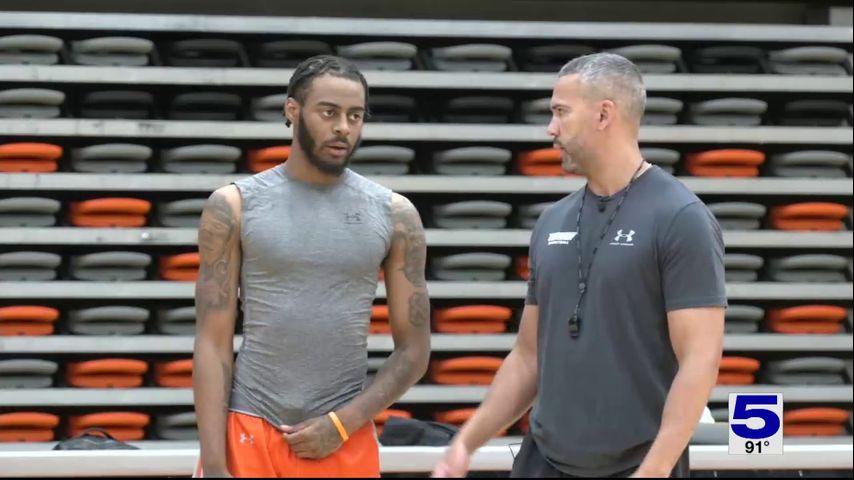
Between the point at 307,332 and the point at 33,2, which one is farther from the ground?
the point at 33,2

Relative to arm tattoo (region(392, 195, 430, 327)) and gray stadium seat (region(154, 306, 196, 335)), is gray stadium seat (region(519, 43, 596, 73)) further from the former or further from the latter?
arm tattoo (region(392, 195, 430, 327))

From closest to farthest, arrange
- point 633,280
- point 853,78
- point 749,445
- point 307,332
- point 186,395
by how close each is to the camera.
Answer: point 633,280 → point 307,332 → point 749,445 → point 186,395 → point 853,78

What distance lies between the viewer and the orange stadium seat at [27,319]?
6391mm

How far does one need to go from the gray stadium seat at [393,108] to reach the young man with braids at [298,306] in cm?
311

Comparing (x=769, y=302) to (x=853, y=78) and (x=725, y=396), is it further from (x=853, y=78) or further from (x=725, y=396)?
(x=853, y=78)

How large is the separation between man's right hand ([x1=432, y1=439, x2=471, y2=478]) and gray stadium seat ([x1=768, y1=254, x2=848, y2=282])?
12.9 feet

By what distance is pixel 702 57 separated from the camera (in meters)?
7.08

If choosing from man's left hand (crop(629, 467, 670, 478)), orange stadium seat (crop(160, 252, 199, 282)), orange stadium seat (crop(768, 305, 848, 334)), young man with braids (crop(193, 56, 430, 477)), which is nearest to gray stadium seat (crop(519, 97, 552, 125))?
orange stadium seat (crop(768, 305, 848, 334))

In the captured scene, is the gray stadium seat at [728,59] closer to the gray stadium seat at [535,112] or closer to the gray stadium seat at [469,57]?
the gray stadium seat at [535,112]

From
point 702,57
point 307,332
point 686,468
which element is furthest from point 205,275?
point 702,57

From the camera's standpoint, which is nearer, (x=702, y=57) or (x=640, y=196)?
(x=640, y=196)

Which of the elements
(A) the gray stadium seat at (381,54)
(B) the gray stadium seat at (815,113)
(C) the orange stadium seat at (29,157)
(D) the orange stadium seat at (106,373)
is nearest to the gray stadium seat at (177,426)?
(D) the orange stadium seat at (106,373)

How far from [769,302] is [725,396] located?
614mm

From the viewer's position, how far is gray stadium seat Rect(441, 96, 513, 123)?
22.5 ft
